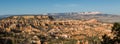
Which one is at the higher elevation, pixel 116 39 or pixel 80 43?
pixel 116 39

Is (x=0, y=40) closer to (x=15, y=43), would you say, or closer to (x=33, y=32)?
(x=15, y=43)

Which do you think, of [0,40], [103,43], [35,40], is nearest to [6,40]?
[0,40]

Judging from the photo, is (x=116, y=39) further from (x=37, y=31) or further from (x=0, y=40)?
(x=37, y=31)

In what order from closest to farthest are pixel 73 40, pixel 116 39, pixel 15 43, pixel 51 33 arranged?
pixel 116 39 → pixel 15 43 → pixel 73 40 → pixel 51 33

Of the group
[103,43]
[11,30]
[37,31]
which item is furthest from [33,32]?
[103,43]

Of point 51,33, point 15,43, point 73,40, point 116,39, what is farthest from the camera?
point 51,33

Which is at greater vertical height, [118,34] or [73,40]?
[118,34]

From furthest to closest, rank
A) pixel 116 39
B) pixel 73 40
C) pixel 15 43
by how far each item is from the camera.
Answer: pixel 73 40 < pixel 15 43 < pixel 116 39

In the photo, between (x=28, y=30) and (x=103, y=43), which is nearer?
(x=103, y=43)

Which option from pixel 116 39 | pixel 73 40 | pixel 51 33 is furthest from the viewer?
pixel 51 33
